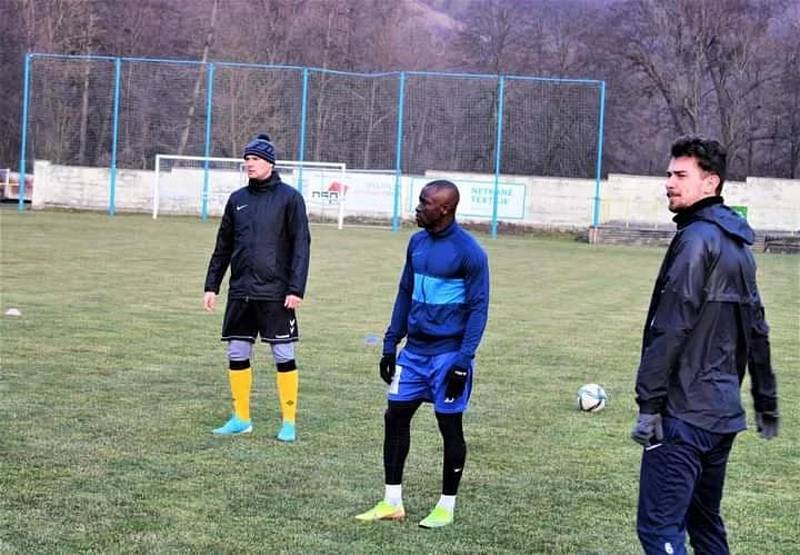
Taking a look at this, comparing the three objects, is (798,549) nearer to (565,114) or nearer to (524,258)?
(524,258)

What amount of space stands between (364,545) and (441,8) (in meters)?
67.9

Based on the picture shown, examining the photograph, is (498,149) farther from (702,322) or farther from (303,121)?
(702,322)

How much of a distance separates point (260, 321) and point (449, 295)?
223 cm

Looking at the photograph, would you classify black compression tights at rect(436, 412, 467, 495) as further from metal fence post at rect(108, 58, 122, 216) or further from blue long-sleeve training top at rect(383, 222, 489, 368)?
metal fence post at rect(108, 58, 122, 216)

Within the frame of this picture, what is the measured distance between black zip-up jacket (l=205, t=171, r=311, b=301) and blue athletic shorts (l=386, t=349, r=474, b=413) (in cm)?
188

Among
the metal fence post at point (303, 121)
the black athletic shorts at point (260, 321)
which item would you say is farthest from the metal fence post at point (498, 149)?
the black athletic shorts at point (260, 321)

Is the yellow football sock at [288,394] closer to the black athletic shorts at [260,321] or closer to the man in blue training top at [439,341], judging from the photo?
the black athletic shorts at [260,321]

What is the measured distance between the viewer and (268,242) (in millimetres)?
7656

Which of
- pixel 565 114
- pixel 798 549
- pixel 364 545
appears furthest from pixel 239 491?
pixel 565 114

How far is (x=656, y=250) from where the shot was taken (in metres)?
36.6

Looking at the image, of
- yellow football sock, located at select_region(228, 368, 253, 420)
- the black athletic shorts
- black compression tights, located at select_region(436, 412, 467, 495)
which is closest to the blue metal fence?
yellow football sock, located at select_region(228, 368, 253, 420)

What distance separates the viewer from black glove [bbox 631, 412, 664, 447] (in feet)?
13.2

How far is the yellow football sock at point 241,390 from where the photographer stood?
784cm

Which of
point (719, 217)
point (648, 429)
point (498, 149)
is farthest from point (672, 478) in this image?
point (498, 149)
